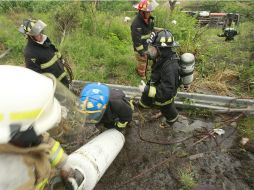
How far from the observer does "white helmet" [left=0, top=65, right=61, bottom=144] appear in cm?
174

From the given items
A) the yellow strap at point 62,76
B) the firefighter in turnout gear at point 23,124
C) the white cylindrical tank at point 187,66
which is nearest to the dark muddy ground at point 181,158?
the white cylindrical tank at point 187,66

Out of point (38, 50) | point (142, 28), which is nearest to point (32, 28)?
point (38, 50)

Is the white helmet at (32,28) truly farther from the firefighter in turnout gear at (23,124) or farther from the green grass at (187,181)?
the green grass at (187,181)

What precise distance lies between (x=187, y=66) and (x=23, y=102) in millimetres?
3053

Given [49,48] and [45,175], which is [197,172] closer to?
[45,175]

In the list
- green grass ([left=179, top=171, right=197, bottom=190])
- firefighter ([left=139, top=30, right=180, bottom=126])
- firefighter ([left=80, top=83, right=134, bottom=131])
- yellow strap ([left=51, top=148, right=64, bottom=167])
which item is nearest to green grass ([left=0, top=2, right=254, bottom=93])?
firefighter ([left=139, top=30, right=180, bottom=126])

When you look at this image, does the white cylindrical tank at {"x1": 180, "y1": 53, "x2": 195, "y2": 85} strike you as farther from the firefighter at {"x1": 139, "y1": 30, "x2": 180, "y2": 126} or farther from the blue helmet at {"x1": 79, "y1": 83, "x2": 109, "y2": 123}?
the blue helmet at {"x1": 79, "y1": 83, "x2": 109, "y2": 123}

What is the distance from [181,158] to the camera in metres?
4.26

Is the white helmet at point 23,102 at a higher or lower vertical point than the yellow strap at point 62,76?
higher

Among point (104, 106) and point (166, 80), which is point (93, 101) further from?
point (166, 80)

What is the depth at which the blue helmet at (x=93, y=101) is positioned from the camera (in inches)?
125

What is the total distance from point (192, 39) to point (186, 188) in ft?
14.2

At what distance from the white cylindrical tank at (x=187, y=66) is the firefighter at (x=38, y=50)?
79.0 inches

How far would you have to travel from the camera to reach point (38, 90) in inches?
74.2
